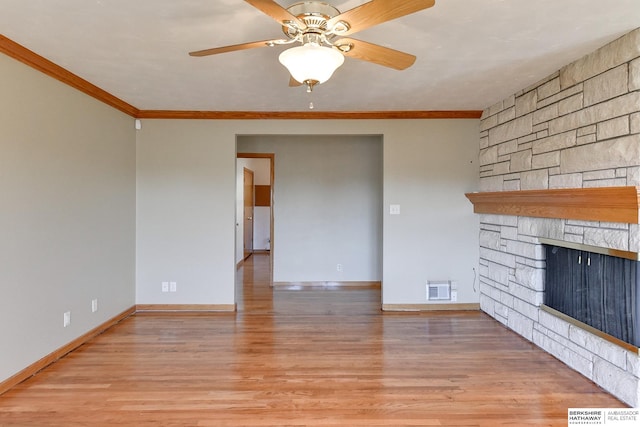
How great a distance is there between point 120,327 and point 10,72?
2.48 m

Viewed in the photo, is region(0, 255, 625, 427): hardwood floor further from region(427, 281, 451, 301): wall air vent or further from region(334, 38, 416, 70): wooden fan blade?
region(334, 38, 416, 70): wooden fan blade

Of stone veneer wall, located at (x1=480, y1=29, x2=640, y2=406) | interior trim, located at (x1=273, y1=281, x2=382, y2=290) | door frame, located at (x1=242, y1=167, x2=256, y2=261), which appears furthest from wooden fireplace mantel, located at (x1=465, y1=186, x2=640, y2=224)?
door frame, located at (x1=242, y1=167, x2=256, y2=261)

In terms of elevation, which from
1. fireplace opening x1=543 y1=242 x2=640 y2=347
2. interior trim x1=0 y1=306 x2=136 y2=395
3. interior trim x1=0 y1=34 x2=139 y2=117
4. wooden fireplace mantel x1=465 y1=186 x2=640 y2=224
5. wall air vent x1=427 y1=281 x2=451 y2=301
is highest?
interior trim x1=0 y1=34 x2=139 y2=117

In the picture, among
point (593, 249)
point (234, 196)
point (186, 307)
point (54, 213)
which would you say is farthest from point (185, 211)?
point (593, 249)

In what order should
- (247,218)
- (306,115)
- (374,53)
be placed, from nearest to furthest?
(374,53), (306,115), (247,218)

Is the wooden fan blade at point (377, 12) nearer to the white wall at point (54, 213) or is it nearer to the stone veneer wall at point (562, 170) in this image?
the stone veneer wall at point (562, 170)

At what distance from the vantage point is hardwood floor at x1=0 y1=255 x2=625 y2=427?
2250 millimetres

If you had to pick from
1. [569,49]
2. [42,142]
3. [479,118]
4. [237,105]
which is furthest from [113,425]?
[479,118]

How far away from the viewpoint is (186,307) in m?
4.36

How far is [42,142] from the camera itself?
110 inches

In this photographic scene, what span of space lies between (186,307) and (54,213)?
189 centimetres

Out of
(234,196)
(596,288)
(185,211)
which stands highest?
(234,196)

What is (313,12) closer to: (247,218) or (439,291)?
(439,291)

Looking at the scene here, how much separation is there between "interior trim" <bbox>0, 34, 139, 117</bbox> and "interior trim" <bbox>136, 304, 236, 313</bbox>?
7.34 ft
